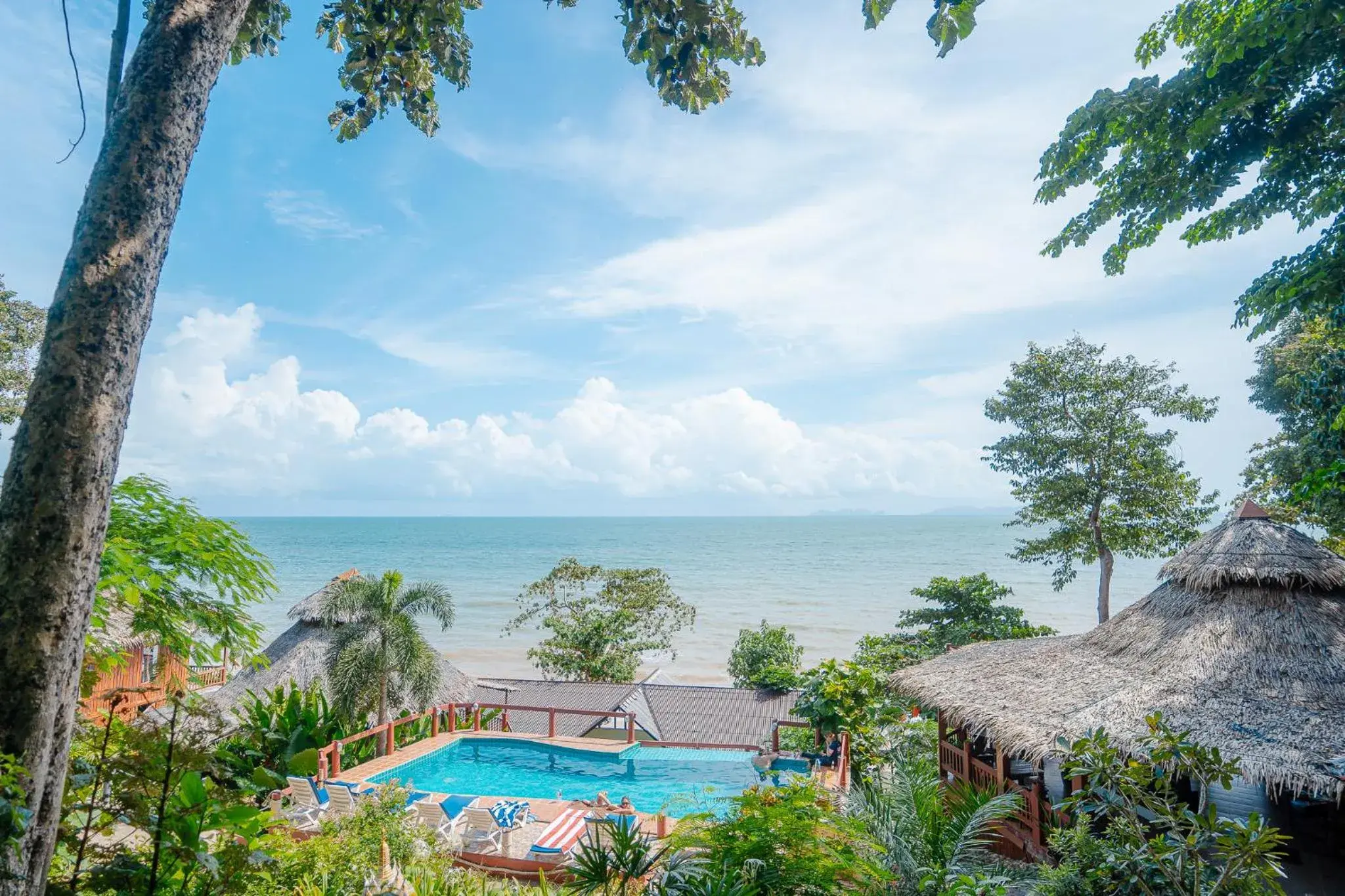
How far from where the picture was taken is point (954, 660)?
10.9 metres

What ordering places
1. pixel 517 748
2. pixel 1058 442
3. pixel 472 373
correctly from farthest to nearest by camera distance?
pixel 472 373 → pixel 1058 442 → pixel 517 748

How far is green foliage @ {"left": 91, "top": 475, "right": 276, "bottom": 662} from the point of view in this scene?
4465 mm

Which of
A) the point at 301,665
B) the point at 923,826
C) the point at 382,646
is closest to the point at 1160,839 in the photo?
the point at 923,826

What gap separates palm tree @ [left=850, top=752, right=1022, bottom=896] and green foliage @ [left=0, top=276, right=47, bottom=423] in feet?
62.5

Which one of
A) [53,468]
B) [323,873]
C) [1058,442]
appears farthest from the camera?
[1058,442]

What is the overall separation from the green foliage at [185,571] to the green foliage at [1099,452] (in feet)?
61.9

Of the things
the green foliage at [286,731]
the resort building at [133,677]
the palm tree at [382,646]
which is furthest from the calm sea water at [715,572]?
the resort building at [133,677]

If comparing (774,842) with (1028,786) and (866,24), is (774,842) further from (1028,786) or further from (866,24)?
(1028,786)

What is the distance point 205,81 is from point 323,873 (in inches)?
183

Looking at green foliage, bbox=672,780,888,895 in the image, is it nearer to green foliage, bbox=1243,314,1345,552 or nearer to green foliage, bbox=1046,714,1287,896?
green foliage, bbox=1046,714,1287,896

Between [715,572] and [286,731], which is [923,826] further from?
[715,572]

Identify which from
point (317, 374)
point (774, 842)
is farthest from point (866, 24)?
point (317, 374)

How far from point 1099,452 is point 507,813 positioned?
1686cm

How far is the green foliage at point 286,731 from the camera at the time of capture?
1176 cm
